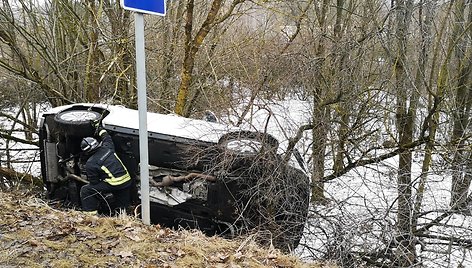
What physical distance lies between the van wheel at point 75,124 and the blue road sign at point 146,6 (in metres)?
2.75

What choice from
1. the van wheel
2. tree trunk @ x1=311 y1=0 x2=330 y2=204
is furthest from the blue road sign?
tree trunk @ x1=311 y1=0 x2=330 y2=204

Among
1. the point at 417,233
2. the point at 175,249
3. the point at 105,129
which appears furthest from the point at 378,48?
the point at 175,249

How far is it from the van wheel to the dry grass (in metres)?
1.80

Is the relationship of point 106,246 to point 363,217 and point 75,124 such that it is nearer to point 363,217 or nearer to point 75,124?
point 75,124

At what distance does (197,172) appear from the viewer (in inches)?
211

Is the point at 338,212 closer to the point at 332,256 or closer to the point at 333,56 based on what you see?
the point at 332,256

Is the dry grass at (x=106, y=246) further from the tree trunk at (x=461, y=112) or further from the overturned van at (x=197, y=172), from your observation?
the tree trunk at (x=461, y=112)

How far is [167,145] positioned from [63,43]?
641cm

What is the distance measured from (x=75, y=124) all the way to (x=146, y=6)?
2.86m

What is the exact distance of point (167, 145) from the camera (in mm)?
5387

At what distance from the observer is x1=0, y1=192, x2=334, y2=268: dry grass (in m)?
3.04

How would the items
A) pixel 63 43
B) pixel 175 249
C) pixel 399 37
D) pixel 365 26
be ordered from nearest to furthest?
pixel 175 249 → pixel 399 37 → pixel 365 26 → pixel 63 43

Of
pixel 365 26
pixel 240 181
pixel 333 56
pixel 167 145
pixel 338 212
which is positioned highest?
pixel 365 26

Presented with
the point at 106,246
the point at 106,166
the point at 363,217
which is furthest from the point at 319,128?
the point at 106,246
